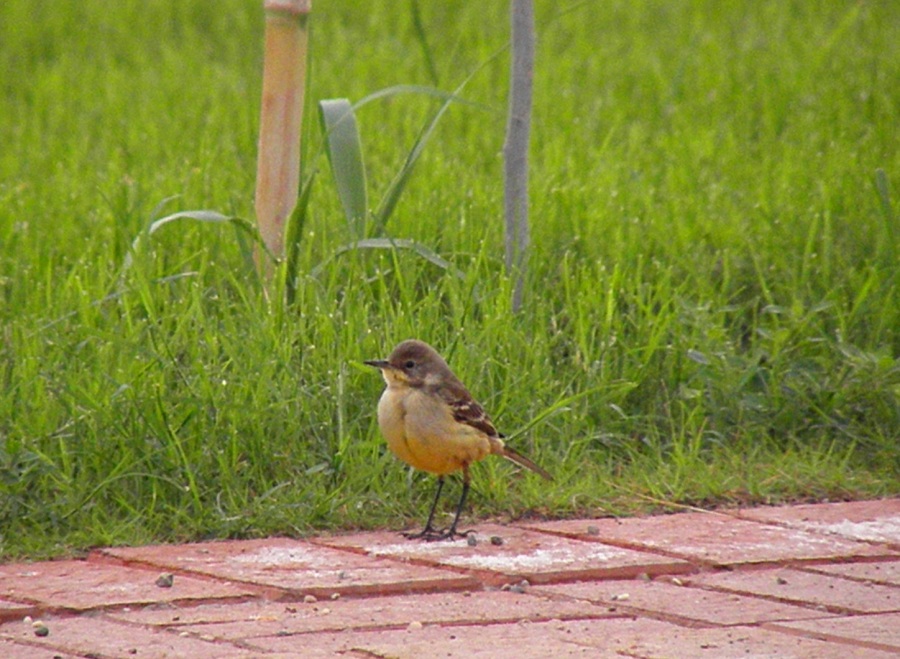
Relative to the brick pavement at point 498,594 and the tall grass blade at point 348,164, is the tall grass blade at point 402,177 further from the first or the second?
the brick pavement at point 498,594

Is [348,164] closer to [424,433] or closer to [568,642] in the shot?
[424,433]

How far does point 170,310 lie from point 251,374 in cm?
76

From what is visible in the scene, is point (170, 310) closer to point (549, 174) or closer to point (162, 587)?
point (162, 587)

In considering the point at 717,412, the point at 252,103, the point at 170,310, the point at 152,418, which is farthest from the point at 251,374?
the point at 252,103

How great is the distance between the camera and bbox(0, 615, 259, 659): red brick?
3.49 metres

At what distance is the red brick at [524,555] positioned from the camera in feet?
13.8

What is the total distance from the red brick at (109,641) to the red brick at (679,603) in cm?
99

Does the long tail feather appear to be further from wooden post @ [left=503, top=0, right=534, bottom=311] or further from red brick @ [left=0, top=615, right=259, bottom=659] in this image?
red brick @ [left=0, top=615, right=259, bottom=659]

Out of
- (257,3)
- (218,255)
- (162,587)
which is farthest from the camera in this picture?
(257,3)

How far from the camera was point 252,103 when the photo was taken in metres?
9.35

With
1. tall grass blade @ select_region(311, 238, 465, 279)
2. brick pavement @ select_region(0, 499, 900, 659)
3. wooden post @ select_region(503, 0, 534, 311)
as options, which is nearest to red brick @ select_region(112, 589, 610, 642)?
brick pavement @ select_region(0, 499, 900, 659)

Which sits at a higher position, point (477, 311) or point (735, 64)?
point (735, 64)

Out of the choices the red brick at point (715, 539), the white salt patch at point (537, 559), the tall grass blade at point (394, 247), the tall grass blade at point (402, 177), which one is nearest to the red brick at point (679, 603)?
the white salt patch at point (537, 559)

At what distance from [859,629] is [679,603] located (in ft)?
1.57
